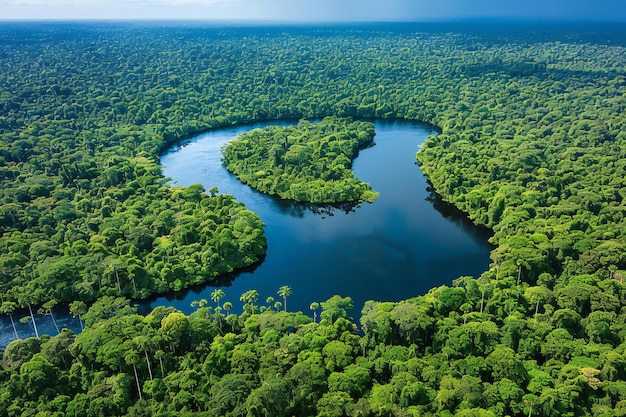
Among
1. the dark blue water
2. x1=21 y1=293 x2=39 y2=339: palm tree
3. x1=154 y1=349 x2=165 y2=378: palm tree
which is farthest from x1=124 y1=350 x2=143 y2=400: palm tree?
x1=21 y1=293 x2=39 y2=339: palm tree

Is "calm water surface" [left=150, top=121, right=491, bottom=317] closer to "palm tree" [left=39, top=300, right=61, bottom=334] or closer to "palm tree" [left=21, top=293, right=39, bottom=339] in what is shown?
"palm tree" [left=39, top=300, right=61, bottom=334]

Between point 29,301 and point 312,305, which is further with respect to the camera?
point 29,301

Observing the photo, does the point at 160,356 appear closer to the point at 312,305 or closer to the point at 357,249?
the point at 312,305

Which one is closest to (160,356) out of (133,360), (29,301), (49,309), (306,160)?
(133,360)

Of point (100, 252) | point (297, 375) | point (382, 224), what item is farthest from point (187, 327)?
point (382, 224)

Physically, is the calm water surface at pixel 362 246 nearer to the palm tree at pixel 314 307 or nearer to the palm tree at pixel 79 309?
the palm tree at pixel 314 307

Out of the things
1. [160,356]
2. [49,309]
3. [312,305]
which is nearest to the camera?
[160,356]

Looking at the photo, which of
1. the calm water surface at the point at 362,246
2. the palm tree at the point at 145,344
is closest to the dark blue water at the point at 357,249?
the calm water surface at the point at 362,246
